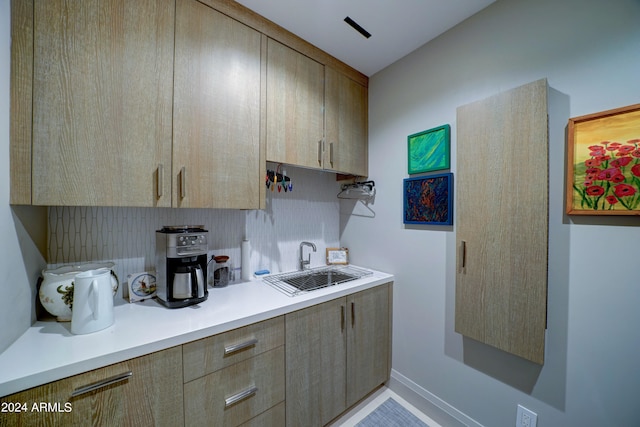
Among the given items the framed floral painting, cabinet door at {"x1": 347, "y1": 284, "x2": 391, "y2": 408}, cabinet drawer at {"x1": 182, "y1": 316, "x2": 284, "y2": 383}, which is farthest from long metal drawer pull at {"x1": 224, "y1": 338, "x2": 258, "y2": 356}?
the framed floral painting

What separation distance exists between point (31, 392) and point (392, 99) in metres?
2.40

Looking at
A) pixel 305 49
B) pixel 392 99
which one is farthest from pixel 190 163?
pixel 392 99

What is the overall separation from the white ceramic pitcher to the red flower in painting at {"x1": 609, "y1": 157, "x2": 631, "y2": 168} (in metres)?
2.19

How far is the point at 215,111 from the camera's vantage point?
4.08 ft

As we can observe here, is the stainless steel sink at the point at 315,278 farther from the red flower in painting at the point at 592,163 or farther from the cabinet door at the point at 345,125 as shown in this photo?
the red flower in painting at the point at 592,163

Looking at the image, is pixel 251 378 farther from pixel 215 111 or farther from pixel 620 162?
pixel 620 162

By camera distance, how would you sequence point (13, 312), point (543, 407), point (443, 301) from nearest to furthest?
point (13, 312) → point (543, 407) → point (443, 301)

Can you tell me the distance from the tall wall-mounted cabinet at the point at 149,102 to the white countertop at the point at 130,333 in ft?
1.74

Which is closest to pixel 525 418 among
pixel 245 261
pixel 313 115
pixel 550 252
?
pixel 550 252

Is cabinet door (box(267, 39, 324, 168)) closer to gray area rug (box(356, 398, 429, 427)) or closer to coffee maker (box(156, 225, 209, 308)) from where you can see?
coffee maker (box(156, 225, 209, 308))

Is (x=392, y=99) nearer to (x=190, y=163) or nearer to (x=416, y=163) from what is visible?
(x=416, y=163)

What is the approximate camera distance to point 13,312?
2.74ft

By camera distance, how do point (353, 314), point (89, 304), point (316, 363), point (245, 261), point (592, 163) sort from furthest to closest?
point (245, 261), point (353, 314), point (316, 363), point (592, 163), point (89, 304)

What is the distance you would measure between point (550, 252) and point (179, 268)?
1.90 meters
